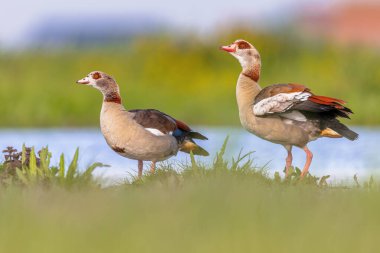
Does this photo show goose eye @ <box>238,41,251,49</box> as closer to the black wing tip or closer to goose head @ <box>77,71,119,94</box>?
the black wing tip

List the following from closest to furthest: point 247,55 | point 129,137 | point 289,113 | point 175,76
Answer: point 129,137
point 289,113
point 247,55
point 175,76

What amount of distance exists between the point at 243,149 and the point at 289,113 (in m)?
2.97

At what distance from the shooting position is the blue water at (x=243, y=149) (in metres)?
9.96

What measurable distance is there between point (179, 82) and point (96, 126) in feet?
17.3

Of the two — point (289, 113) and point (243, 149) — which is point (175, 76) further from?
point (289, 113)

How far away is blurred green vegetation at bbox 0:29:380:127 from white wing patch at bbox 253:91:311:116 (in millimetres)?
9855

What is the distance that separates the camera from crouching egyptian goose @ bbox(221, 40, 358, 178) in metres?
8.45

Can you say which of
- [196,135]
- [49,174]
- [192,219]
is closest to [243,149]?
[196,135]

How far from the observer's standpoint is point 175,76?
928 inches

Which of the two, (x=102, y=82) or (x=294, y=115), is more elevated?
(x=102, y=82)

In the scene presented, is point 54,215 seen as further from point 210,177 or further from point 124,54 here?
point 124,54

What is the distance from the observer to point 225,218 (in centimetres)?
580

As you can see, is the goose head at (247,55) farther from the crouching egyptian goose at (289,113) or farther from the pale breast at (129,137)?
the pale breast at (129,137)

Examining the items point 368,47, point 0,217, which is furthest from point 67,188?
point 368,47
